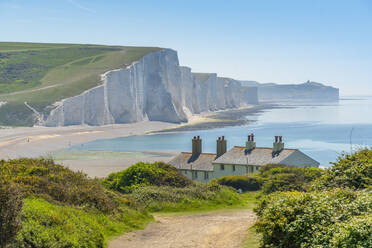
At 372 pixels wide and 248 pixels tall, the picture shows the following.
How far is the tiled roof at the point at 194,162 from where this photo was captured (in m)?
34.7

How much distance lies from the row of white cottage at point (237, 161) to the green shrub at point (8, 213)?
25.7 m

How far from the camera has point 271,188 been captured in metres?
24.6

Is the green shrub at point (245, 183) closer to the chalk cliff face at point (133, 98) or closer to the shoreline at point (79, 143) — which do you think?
the shoreline at point (79, 143)

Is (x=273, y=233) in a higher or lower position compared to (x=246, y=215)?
higher

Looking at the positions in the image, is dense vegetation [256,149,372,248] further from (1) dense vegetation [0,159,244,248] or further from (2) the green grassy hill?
(2) the green grassy hill

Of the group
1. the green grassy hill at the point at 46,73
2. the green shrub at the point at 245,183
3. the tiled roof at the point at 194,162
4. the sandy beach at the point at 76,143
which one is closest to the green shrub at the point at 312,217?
the green shrub at the point at 245,183

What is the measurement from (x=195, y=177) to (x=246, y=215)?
17287mm

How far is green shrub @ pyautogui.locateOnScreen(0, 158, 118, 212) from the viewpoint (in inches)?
546

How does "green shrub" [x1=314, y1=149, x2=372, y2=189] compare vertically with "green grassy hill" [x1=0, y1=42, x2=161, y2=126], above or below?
below

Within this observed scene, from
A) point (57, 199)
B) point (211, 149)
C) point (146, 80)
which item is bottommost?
point (211, 149)

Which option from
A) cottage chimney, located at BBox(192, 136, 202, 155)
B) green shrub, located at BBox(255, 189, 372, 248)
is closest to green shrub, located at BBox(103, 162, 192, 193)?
cottage chimney, located at BBox(192, 136, 202, 155)

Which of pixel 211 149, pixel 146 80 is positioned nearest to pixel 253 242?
pixel 211 149

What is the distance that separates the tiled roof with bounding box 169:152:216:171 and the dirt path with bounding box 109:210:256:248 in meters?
17.6

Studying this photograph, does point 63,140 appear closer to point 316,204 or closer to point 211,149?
point 211,149
